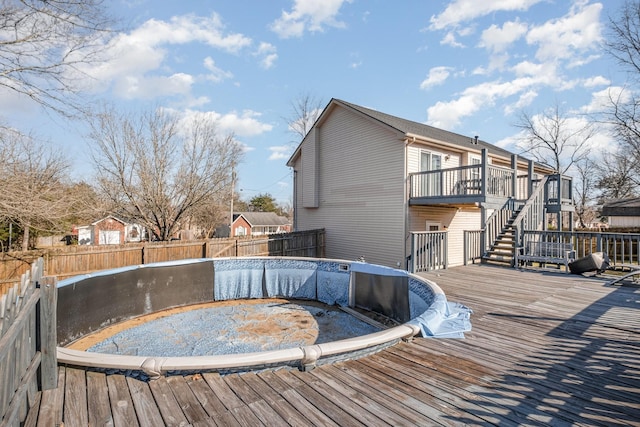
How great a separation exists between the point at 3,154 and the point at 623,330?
13.0 meters

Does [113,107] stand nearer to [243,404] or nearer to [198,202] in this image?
[198,202]

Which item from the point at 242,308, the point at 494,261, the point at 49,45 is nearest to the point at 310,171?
the point at 242,308

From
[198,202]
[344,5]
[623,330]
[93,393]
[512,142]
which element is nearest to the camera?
[93,393]

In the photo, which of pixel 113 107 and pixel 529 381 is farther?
pixel 113 107

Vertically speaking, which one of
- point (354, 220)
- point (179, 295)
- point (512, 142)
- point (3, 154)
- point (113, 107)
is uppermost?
point (512, 142)

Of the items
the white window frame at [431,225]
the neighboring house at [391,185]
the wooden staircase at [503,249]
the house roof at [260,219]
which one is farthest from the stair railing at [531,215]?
the house roof at [260,219]

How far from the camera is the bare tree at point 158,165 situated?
14.2 metres

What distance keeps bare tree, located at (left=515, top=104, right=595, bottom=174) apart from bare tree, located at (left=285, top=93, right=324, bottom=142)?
17.7 meters

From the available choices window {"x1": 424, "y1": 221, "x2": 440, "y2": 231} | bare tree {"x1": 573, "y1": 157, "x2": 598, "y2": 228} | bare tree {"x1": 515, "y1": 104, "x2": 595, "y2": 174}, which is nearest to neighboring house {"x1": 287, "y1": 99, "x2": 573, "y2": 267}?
window {"x1": 424, "y1": 221, "x2": 440, "y2": 231}

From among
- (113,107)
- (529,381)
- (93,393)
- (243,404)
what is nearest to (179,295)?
(93,393)

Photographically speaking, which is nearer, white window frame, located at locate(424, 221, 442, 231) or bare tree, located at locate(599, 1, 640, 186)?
white window frame, located at locate(424, 221, 442, 231)

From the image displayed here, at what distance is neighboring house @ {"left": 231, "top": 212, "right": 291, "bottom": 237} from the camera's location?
3968 centimetres

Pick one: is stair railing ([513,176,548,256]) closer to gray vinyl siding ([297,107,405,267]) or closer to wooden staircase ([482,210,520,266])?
wooden staircase ([482,210,520,266])

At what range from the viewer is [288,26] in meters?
12.7
